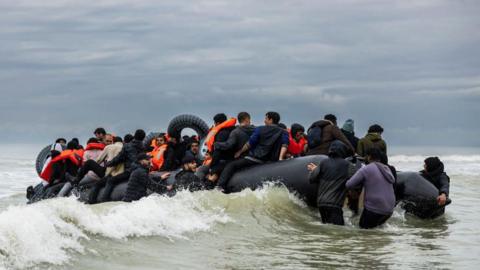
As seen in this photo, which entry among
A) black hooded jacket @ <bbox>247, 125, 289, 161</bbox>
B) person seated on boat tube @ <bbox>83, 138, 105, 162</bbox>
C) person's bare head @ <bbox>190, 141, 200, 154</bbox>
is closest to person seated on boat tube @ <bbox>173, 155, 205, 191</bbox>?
black hooded jacket @ <bbox>247, 125, 289, 161</bbox>

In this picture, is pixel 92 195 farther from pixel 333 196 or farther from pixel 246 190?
pixel 333 196

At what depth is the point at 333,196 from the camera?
42.8 ft

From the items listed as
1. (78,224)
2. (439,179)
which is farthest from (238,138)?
(78,224)

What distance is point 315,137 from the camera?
1513 cm

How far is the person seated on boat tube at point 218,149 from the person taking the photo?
15.1m

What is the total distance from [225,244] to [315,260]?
1431 millimetres

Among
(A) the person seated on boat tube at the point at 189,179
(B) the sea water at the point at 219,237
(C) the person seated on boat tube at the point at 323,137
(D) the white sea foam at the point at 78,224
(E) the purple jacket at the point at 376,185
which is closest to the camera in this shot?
(D) the white sea foam at the point at 78,224

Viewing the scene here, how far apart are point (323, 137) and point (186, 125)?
4175mm

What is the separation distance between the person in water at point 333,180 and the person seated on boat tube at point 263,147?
1.59 m

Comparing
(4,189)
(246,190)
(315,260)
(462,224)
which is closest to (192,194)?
(246,190)

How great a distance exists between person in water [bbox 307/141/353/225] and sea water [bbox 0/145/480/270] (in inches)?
10.9

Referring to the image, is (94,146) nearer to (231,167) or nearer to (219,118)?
(219,118)

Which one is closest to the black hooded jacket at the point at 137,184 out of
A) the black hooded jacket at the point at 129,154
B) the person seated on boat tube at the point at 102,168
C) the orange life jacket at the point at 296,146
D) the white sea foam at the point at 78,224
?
the white sea foam at the point at 78,224

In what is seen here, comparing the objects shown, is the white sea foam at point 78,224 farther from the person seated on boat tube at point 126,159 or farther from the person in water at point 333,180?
the person seated on boat tube at point 126,159
